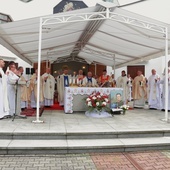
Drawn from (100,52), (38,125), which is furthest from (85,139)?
(100,52)

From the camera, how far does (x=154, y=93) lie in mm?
9867

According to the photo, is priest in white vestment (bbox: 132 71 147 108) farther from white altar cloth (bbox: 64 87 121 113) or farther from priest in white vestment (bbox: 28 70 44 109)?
priest in white vestment (bbox: 28 70 44 109)

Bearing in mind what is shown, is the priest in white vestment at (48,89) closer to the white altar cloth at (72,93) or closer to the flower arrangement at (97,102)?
the white altar cloth at (72,93)

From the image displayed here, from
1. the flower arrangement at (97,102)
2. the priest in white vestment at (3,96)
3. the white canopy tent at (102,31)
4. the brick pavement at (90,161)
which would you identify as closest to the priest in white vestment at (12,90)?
the priest in white vestment at (3,96)

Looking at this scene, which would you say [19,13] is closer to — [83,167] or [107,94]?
[107,94]

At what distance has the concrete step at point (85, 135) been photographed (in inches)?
200

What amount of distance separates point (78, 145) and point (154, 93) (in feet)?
19.3

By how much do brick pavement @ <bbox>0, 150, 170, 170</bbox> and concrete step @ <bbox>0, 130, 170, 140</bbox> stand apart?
560 mm

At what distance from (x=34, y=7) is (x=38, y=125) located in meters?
13.3

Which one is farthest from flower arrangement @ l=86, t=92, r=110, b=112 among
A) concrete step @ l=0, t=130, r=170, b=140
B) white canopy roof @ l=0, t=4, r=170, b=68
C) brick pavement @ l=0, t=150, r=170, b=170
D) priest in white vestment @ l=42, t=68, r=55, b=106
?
priest in white vestment @ l=42, t=68, r=55, b=106

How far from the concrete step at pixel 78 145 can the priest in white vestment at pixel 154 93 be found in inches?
181

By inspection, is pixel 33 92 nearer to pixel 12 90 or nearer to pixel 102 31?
pixel 12 90

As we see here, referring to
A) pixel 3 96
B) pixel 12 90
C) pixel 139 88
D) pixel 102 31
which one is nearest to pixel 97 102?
pixel 12 90

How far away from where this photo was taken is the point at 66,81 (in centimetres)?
989
